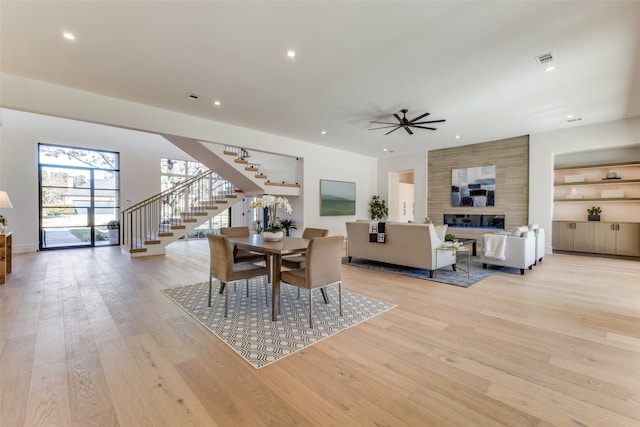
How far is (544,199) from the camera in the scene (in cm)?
680

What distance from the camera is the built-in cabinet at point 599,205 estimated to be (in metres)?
6.14

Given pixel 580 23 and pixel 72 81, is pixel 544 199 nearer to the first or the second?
pixel 580 23

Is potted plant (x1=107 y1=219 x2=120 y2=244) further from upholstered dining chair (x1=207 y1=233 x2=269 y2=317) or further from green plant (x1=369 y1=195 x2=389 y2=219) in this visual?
green plant (x1=369 y1=195 x2=389 y2=219)

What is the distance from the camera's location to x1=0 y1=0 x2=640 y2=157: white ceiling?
2646mm

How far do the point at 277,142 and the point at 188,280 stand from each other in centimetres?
423

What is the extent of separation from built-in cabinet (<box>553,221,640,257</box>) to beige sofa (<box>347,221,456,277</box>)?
409 cm

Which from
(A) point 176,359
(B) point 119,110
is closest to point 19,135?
(B) point 119,110

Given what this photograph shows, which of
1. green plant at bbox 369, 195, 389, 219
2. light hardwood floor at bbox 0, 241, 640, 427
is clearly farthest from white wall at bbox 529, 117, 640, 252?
green plant at bbox 369, 195, 389, 219

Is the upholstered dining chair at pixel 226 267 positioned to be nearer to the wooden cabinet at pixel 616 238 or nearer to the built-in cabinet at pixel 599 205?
the built-in cabinet at pixel 599 205

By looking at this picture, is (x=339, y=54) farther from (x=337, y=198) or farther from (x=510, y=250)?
(x=337, y=198)

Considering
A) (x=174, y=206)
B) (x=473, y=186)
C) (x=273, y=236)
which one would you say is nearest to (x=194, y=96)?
(x=273, y=236)

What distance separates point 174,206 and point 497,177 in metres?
9.23

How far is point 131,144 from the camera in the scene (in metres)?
8.46

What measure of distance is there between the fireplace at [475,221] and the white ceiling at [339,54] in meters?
3.07
